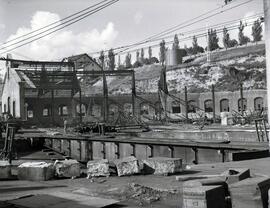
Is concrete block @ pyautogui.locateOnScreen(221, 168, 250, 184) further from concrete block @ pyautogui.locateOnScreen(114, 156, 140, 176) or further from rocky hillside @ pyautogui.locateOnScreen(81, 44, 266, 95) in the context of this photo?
rocky hillside @ pyautogui.locateOnScreen(81, 44, 266, 95)

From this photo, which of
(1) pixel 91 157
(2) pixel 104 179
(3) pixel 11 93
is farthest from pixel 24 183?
(3) pixel 11 93

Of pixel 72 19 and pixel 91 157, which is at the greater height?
pixel 72 19

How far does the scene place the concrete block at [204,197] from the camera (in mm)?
5523

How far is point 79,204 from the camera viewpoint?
665cm

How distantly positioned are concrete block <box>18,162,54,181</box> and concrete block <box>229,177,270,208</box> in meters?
6.07

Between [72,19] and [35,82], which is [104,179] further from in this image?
[35,82]

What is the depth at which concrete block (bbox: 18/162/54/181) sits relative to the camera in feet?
34.3

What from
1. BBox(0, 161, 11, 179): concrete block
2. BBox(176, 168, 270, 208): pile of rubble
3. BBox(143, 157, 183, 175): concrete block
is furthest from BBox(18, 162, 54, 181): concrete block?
BBox(176, 168, 270, 208): pile of rubble

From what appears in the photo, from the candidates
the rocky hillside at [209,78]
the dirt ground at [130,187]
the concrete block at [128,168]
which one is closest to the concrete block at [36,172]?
the dirt ground at [130,187]

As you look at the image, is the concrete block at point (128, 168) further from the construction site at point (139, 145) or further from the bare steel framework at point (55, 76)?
the bare steel framework at point (55, 76)

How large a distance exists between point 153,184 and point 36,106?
4103 centimetres

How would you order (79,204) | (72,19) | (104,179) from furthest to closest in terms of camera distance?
(72,19) < (104,179) < (79,204)

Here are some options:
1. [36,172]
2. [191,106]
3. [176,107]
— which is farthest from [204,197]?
[176,107]

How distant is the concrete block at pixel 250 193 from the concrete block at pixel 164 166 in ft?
12.2
